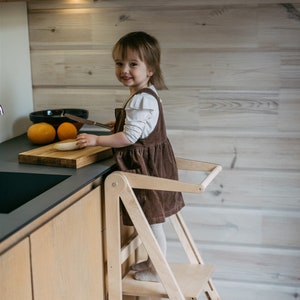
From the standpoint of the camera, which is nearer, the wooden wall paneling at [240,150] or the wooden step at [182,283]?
the wooden step at [182,283]

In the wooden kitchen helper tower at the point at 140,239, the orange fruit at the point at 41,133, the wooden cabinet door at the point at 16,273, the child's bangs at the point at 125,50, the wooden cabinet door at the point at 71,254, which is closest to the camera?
the wooden cabinet door at the point at 16,273

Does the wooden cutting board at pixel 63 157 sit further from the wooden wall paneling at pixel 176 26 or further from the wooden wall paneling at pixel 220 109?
the wooden wall paneling at pixel 176 26

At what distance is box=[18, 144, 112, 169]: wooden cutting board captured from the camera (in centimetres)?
166

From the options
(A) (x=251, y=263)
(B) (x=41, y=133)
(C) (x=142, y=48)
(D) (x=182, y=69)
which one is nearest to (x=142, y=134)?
(C) (x=142, y=48)

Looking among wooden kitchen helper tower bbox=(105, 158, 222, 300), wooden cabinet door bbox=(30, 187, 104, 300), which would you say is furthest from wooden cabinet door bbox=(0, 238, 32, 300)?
wooden kitchen helper tower bbox=(105, 158, 222, 300)

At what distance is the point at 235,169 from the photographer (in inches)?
85.4

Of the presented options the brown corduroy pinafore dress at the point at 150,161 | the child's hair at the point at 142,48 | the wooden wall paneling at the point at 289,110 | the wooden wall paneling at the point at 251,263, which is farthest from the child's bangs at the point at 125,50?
the wooden wall paneling at the point at 251,263

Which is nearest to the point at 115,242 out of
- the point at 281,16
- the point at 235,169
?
the point at 235,169

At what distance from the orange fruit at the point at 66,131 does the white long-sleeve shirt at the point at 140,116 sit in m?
0.33

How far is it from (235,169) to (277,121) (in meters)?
0.24

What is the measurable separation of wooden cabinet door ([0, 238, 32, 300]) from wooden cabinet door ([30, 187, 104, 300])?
0.12 ft

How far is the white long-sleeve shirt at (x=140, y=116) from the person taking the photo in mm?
1684

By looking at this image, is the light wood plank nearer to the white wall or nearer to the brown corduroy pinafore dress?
the brown corduroy pinafore dress

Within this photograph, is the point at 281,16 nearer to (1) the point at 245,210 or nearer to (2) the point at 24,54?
(1) the point at 245,210
